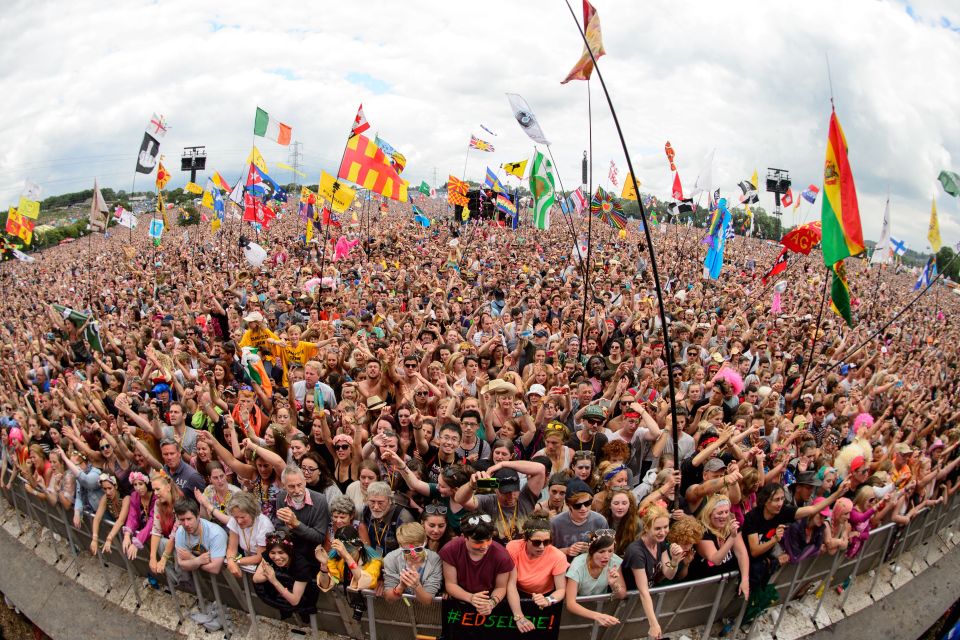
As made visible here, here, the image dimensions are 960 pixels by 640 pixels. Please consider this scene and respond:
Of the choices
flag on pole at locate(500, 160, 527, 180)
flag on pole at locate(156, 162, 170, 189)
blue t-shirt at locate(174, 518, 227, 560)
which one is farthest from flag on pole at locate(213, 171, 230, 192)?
blue t-shirt at locate(174, 518, 227, 560)

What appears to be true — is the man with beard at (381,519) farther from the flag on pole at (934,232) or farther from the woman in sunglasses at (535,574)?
the flag on pole at (934,232)

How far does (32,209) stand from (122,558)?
61.5ft

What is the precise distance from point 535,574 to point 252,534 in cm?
212

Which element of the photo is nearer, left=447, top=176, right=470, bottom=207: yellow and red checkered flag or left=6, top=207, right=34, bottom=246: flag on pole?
left=6, top=207, right=34, bottom=246: flag on pole

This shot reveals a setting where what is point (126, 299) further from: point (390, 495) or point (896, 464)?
point (896, 464)

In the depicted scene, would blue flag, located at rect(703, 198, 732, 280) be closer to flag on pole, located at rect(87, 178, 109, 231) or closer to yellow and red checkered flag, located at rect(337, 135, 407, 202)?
yellow and red checkered flag, located at rect(337, 135, 407, 202)

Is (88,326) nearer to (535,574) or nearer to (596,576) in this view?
(535,574)

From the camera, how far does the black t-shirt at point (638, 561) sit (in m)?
3.73

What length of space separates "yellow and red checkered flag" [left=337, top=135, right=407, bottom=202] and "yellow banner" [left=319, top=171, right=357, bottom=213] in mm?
1677

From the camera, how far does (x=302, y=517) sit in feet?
13.2

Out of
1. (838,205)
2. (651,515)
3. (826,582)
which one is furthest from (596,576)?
(838,205)

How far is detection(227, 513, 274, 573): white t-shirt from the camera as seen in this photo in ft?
13.4

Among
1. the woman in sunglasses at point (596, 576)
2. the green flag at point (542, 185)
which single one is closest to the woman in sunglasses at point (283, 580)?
the woman in sunglasses at point (596, 576)

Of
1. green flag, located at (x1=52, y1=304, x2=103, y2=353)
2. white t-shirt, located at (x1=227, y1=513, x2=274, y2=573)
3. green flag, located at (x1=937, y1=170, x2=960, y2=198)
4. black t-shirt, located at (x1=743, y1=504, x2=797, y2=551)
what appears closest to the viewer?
white t-shirt, located at (x1=227, y1=513, x2=274, y2=573)
